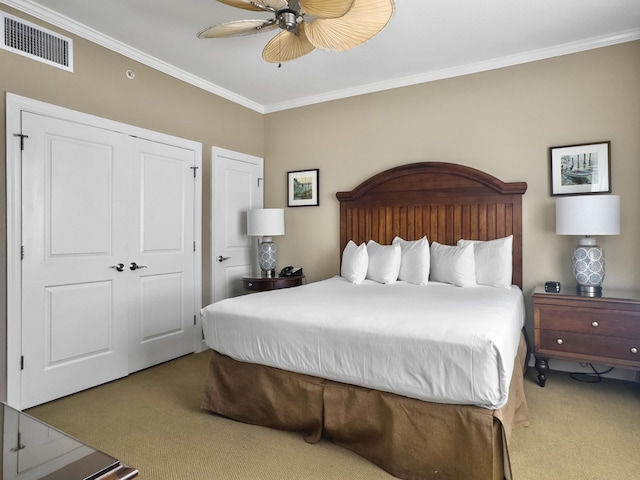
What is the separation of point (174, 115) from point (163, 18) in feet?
3.48

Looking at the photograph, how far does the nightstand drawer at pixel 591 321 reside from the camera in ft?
8.90

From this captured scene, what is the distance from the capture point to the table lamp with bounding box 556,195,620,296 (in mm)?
2846

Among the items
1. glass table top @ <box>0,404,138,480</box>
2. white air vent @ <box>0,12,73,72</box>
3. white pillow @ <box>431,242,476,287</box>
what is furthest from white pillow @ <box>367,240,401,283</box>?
white air vent @ <box>0,12,73,72</box>

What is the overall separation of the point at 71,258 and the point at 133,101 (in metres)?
1.47

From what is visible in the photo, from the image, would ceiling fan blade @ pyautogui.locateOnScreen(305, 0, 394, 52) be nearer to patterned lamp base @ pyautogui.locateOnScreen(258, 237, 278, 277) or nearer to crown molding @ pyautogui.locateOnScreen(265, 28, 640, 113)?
crown molding @ pyautogui.locateOnScreen(265, 28, 640, 113)

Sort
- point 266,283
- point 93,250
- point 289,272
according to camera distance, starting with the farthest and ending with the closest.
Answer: point 289,272 → point 266,283 → point 93,250

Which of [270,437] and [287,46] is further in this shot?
[287,46]

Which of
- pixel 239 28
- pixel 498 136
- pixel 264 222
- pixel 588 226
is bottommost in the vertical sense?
pixel 588 226

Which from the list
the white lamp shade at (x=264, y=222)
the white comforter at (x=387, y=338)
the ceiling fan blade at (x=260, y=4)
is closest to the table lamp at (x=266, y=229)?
the white lamp shade at (x=264, y=222)

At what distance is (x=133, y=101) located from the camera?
3479mm

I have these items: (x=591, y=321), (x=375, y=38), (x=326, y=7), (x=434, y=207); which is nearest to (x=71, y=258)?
(x=326, y=7)

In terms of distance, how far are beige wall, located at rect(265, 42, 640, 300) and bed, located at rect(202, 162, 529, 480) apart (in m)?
0.98

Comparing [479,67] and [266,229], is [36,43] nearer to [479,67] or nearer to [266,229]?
[266,229]

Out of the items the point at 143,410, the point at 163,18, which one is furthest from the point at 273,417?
the point at 163,18
